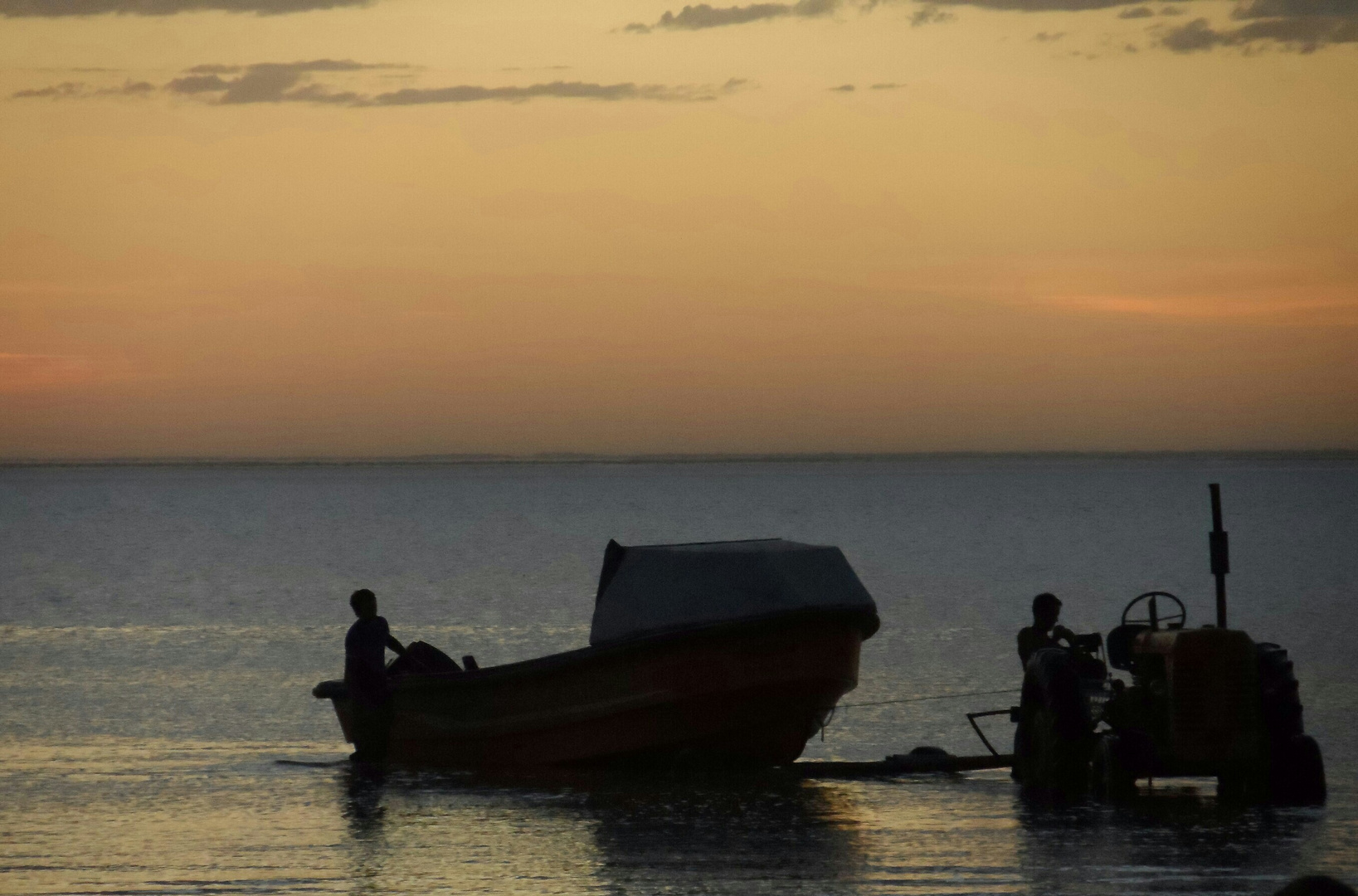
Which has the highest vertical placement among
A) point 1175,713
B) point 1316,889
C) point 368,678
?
point 368,678

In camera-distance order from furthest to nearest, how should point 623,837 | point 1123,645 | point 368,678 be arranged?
point 368,678 < point 1123,645 < point 623,837

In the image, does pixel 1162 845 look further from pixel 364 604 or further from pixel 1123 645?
pixel 364 604

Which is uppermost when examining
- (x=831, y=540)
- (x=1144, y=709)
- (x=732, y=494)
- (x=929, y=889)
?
(x=732, y=494)

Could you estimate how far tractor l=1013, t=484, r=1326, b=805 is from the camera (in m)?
12.2

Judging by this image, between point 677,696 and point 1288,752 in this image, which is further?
point 677,696

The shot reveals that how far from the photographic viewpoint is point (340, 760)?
17297mm

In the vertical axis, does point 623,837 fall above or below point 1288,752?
below

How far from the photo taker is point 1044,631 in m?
14.2

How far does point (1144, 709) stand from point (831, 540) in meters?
79.6

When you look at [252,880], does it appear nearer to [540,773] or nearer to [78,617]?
[540,773]

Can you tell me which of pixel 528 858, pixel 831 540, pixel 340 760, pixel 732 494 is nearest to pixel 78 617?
pixel 340 760

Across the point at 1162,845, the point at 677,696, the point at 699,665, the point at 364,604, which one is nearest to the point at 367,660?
the point at 364,604

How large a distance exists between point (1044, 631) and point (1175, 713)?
208 centimetres

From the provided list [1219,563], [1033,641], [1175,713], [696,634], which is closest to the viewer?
[1175,713]
